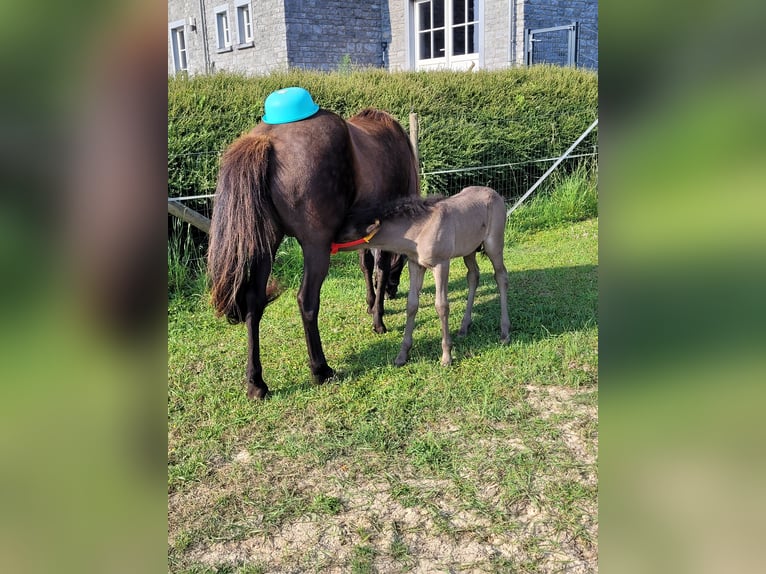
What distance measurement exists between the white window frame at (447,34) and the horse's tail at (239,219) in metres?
12.7

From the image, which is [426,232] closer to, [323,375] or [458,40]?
[323,375]

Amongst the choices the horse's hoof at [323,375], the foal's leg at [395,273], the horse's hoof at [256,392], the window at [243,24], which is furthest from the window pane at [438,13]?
the horse's hoof at [256,392]

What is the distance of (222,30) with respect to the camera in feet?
61.8

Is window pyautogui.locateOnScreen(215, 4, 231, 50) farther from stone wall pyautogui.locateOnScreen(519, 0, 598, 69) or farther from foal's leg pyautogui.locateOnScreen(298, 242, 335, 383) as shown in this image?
foal's leg pyautogui.locateOnScreen(298, 242, 335, 383)

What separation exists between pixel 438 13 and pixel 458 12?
0.62 metres

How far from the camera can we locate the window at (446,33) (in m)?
15.5

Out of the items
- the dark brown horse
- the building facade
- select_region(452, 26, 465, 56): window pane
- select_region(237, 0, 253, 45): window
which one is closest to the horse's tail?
the dark brown horse

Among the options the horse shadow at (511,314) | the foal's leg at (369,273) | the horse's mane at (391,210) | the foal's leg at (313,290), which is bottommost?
the horse shadow at (511,314)

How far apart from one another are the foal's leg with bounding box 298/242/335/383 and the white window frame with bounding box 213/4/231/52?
655 inches

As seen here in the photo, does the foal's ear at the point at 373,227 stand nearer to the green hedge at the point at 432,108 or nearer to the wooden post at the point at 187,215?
the wooden post at the point at 187,215

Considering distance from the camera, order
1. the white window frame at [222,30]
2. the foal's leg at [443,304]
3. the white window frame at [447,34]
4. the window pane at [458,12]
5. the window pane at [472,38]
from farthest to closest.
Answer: the white window frame at [222,30] < the window pane at [458,12] < the window pane at [472,38] < the white window frame at [447,34] < the foal's leg at [443,304]
